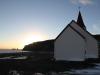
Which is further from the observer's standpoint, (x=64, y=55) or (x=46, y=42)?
(x=46, y=42)

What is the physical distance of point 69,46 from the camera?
161 feet

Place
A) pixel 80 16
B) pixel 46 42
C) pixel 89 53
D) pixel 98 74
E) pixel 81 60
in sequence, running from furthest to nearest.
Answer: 1. pixel 46 42
2. pixel 80 16
3. pixel 89 53
4. pixel 81 60
5. pixel 98 74

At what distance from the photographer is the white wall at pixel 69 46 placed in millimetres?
48250

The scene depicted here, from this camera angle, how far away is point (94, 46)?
5494 cm

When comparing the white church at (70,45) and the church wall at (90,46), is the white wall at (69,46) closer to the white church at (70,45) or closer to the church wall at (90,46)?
the white church at (70,45)

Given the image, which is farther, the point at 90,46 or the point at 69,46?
the point at 90,46

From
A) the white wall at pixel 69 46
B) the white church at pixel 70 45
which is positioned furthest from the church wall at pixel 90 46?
the white wall at pixel 69 46

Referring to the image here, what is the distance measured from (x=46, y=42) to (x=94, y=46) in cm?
11796

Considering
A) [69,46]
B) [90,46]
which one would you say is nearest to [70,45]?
[69,46]

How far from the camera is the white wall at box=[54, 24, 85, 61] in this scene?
158 ft

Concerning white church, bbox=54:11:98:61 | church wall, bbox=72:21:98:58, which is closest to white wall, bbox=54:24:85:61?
white church, bbox=54:11:98:61

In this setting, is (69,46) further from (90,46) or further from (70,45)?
(90,46)

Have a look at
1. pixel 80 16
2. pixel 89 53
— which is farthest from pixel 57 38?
pixel 80 16

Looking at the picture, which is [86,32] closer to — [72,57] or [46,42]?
[72,57]
